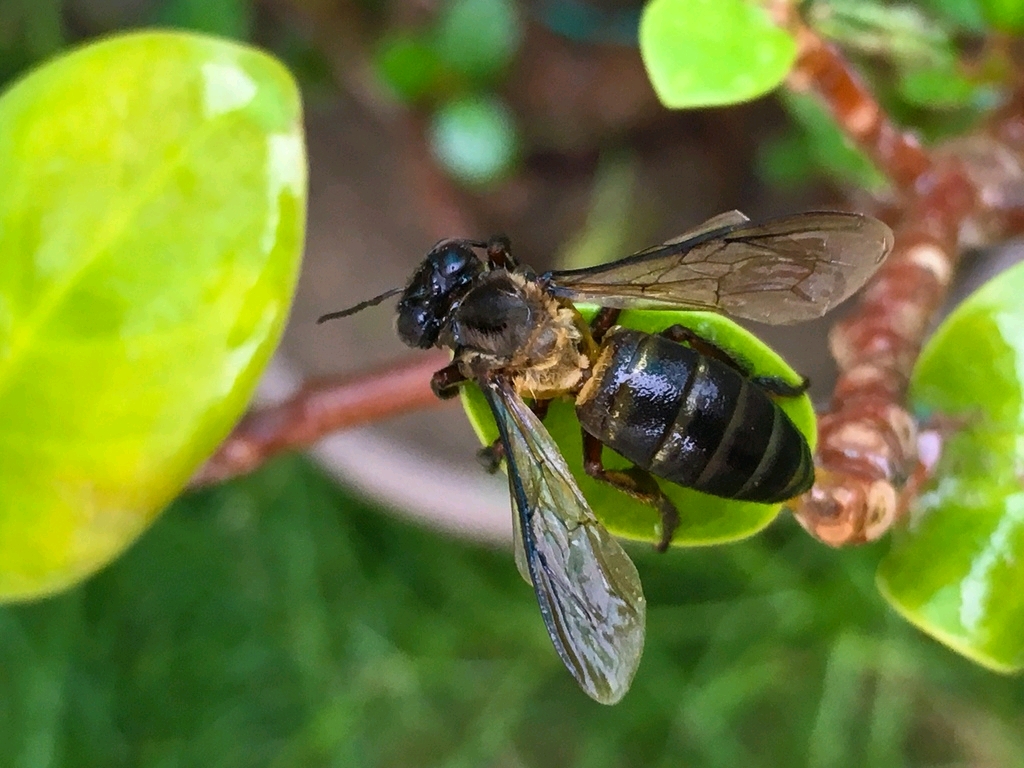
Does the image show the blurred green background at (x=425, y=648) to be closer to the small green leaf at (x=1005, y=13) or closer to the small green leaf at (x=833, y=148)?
the small green leaf at (x=833, y=148)

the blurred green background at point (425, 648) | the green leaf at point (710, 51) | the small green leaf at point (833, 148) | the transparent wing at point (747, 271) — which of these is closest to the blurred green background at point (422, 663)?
the blurred green background at point (425, 648)

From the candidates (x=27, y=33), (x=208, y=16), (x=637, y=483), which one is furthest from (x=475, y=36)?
(x=27, y=33)

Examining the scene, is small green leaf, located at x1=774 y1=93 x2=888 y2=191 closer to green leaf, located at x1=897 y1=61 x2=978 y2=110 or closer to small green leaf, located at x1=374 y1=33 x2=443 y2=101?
green leaf, located at x1=897 y1=61 x2=978 y2=110

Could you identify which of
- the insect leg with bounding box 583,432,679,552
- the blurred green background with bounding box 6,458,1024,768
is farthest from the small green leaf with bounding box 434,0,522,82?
the blurred green background with bounding box 6,458,1024,768

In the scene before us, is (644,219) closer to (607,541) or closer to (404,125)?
(404,125)

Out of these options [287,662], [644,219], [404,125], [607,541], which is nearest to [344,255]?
[404,125]
